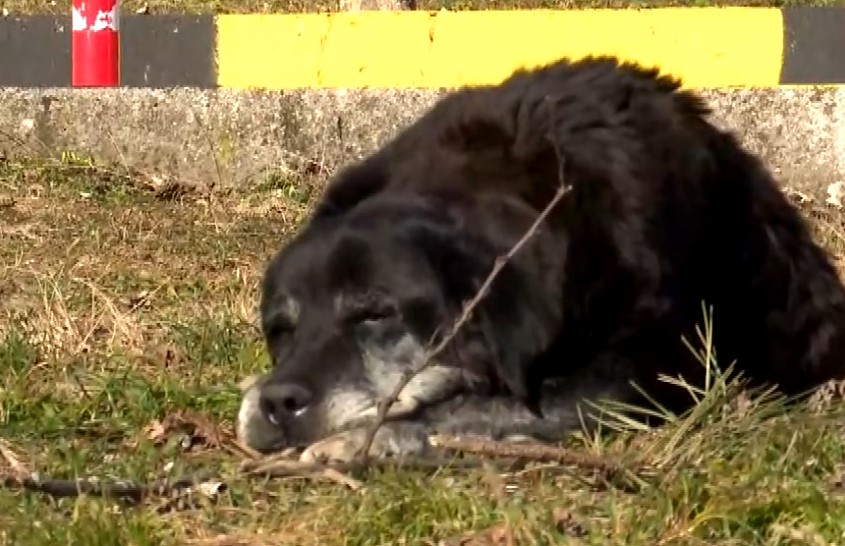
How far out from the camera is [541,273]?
418cm

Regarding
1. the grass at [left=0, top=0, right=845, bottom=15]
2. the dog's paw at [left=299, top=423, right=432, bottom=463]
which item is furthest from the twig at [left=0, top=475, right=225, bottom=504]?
the grass at [left=0, top=0, right=845, bottom=15]

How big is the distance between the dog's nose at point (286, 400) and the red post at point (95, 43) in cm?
478

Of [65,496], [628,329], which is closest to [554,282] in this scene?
[628,329]

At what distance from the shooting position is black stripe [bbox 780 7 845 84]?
314 inches

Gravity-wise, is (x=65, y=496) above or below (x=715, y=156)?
below

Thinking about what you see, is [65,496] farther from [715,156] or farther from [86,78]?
[86,78]

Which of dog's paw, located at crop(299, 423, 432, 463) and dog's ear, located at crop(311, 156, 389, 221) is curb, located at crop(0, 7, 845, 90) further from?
dog's paw, located at crop(299, 423, 432, 463)

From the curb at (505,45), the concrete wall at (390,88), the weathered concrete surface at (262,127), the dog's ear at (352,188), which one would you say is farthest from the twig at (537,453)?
the curb at (505,45)

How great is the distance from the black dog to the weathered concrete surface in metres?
2.69

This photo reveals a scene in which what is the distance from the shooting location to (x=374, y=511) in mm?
3258

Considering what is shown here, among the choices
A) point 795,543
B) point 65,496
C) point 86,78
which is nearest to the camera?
point 795,543

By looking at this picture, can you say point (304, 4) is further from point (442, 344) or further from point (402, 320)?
point (442, 344)

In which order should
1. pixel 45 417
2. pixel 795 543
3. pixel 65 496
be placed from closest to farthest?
1. pixel 795 543
2. pixel 65 496
3. pixel 45 417

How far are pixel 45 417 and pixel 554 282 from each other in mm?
1347
